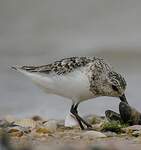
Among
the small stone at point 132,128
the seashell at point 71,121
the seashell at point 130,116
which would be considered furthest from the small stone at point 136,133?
the seashell at point 71,121

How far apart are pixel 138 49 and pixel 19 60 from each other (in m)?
2.25

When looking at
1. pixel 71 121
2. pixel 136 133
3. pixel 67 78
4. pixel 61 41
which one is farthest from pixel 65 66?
pixel 61 41

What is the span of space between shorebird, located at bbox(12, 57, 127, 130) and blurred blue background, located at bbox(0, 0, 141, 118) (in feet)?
6.77

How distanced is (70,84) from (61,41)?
711 cm

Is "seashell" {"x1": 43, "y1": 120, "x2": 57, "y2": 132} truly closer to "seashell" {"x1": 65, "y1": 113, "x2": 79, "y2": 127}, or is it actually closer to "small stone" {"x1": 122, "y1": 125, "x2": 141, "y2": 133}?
"seashell" {"x1": 65, "y1": 113, "x2": 79, "y2": 127}

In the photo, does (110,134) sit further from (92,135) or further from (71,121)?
(71,121)

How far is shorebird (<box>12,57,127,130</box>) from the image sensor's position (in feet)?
24.5

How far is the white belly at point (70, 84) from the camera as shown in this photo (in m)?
7.43

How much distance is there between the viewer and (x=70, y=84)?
743 centimetres

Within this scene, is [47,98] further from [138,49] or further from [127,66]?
[138,49]

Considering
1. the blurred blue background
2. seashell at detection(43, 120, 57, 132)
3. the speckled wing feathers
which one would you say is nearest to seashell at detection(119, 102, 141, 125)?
the speckled wing feathers

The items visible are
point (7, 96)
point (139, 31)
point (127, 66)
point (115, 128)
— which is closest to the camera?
point (115, 128)

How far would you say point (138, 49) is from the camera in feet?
45.5

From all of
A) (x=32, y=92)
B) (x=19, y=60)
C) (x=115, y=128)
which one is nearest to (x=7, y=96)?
(x=32, y=92)
